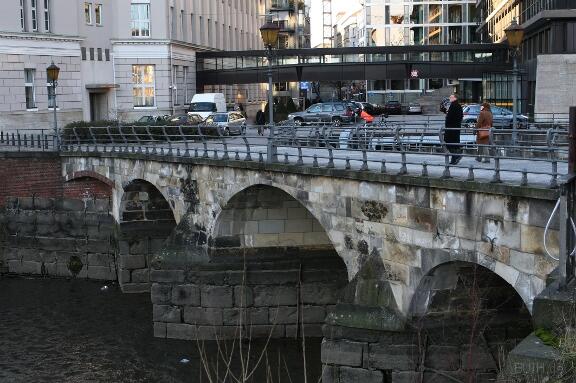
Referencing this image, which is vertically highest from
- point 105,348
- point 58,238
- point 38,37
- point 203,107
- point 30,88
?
Answer: point 38,37

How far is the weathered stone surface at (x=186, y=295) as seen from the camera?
25625 mm

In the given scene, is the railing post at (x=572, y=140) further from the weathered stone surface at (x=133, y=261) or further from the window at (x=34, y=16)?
the window at (x=34, y=16)

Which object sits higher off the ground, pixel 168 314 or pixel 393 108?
pixel 393 108

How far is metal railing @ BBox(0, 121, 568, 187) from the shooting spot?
15.7 m

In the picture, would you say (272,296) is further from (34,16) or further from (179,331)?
(34,16)

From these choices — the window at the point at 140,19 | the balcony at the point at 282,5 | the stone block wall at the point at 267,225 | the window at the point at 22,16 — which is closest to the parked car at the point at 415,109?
the window at the point at 140,19

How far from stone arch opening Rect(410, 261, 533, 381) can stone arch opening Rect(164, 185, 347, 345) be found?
24.1 ft

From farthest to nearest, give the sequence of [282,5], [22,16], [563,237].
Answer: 1. [282,5]
2. [22,16]
3. [563,237]

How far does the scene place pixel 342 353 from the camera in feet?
60.3

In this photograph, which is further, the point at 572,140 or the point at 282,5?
the point at 282,5

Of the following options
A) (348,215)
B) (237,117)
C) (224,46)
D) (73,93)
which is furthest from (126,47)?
(348,215)

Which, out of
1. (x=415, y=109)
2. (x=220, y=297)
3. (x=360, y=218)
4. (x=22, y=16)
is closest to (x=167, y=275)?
(x=220, y=297)

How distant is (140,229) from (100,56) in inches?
896

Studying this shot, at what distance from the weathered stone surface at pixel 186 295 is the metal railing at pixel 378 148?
3714 millimetres
